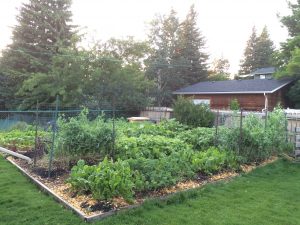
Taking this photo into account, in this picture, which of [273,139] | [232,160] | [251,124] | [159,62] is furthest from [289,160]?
[159,62]

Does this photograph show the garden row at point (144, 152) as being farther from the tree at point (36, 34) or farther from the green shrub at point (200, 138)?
the tree at point (36, 34)

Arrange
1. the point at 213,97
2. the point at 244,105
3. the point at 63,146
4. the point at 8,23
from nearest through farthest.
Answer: the point at 63,146
the point at 244,105
the point at 213,97
the point at 8,23

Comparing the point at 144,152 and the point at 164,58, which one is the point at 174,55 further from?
the point at 144,152

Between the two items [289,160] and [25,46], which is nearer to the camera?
[289,160]

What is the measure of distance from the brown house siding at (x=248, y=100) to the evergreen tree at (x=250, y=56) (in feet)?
60.1

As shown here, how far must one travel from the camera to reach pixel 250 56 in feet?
121

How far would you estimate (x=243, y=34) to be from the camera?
39062 mm

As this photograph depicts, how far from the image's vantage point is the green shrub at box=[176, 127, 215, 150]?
7051mm

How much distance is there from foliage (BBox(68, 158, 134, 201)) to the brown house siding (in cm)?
1552

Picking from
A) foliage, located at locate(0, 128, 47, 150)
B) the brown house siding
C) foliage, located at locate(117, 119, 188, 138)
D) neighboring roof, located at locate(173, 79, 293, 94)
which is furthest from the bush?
the brown house siding

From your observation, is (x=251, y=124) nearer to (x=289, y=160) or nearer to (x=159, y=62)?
(x=289, y=160)

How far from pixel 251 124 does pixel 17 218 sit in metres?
5.68

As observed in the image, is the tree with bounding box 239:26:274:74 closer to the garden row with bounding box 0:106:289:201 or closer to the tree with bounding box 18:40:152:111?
the tree with bounding box 18:40:152:111

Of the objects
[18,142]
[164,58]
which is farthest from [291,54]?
[18,142]
